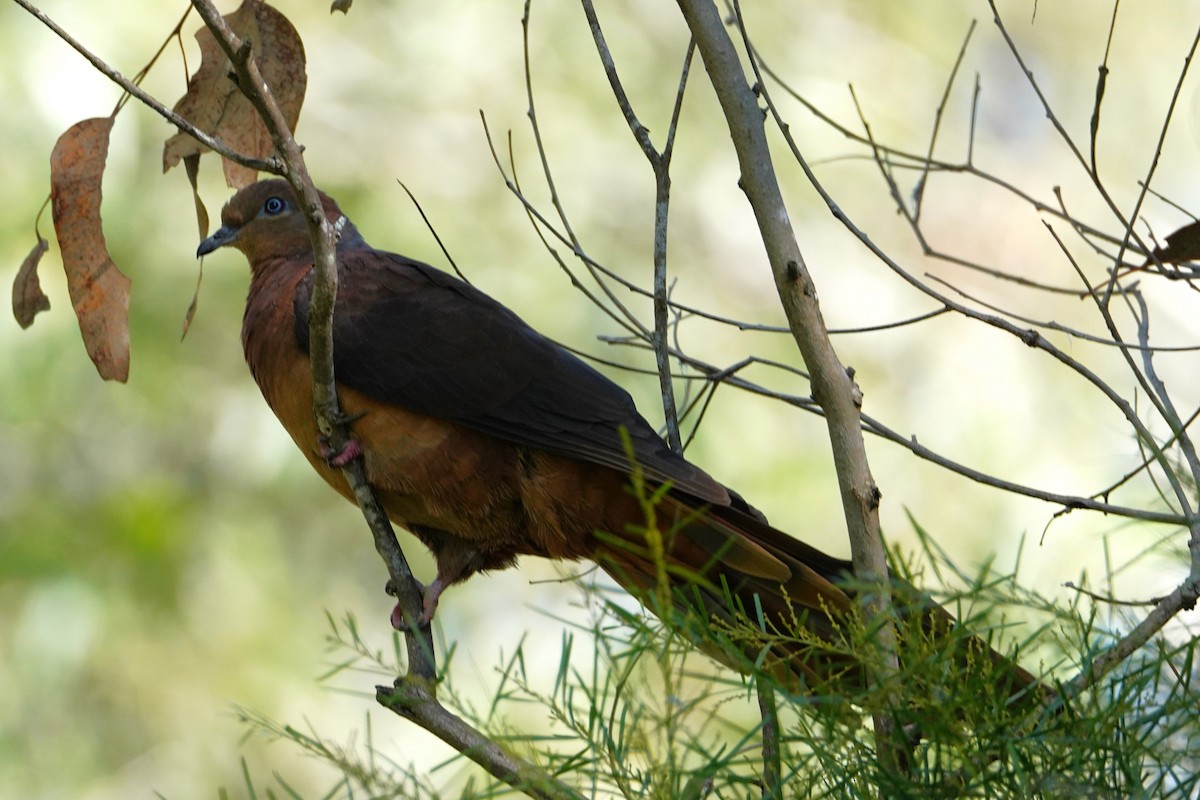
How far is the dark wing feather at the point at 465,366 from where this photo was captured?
3143 mm

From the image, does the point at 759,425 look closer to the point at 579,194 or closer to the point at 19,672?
the point at 579,194

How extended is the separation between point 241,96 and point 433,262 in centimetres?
274

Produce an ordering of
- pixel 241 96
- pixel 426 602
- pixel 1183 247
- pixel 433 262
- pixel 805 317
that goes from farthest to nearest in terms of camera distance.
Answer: pixel 433 262 < pixel 426 602 < pixel 241 96 < pixel 1183 247 < pixel 805 317

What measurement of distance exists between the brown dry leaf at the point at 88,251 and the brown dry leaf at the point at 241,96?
18 centimetres

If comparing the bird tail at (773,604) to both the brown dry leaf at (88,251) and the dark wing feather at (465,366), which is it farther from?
the brown dry leaf at (88,251)

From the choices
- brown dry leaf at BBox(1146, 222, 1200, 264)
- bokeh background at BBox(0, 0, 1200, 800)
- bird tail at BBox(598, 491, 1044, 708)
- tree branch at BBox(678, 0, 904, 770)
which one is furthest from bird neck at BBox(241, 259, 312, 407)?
bokeh background at BBox(0, 0, 1200, 800)

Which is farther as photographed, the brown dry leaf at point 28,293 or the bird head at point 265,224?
the bird head at point 265,224

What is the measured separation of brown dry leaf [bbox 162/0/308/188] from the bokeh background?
2721 millimetres

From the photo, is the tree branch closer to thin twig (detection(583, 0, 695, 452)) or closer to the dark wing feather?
thin twig (detection(583, 0, 695, 452))

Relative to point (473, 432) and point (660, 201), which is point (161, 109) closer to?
point (660, 201)

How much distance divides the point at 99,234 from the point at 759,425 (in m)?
4.11

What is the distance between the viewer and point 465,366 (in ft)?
10.9

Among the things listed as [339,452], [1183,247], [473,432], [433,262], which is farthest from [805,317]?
[433,262]

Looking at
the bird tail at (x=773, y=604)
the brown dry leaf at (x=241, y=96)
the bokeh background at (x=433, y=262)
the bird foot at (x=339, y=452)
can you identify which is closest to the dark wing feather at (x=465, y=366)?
the bird foot at (x=339, y=452)
